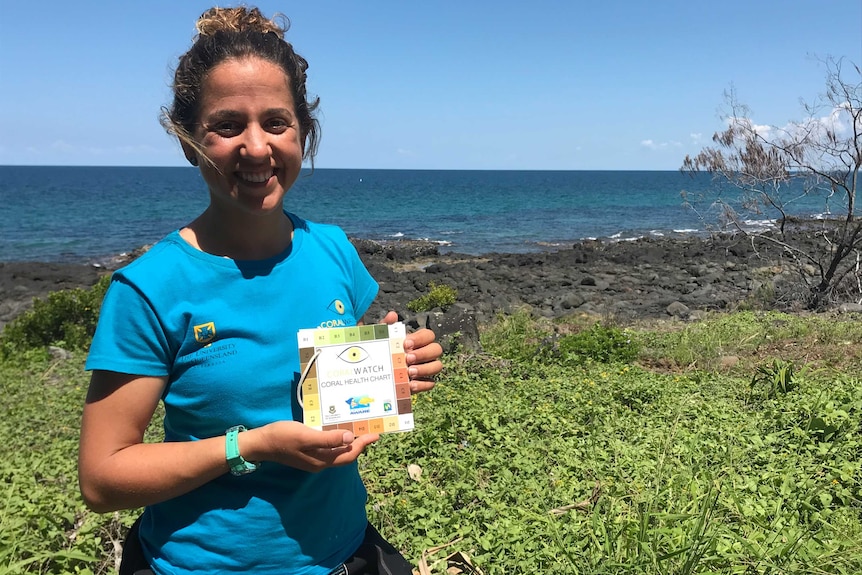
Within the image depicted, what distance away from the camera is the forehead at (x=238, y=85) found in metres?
1.70

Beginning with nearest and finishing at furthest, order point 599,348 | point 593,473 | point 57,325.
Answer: point 593,473 → point 599,348 → point 57,325

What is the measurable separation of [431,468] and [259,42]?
370cm

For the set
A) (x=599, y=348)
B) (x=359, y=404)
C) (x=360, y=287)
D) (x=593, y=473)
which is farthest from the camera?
(x=599, y=348)

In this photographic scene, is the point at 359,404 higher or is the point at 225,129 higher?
the point at 225,129

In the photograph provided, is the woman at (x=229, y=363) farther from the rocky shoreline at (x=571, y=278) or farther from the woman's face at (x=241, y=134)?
the rocky shoreline at (x=571, y=278)

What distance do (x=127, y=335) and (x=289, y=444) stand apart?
47 centimetres

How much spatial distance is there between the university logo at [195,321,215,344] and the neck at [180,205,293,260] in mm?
227

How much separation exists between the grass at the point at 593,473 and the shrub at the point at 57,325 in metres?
2.23

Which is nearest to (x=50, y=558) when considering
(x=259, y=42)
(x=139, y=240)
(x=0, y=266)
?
(x=259, y=42)

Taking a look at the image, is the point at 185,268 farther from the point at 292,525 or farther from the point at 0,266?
the point at 0,266

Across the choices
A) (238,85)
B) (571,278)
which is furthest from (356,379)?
(571,278)

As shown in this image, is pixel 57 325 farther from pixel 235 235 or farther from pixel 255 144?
pixel 255 144

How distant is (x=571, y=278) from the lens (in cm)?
1998

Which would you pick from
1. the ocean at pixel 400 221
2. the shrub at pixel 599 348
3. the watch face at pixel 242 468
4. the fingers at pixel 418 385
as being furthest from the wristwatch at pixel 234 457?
the ocean at pixel 400 221
